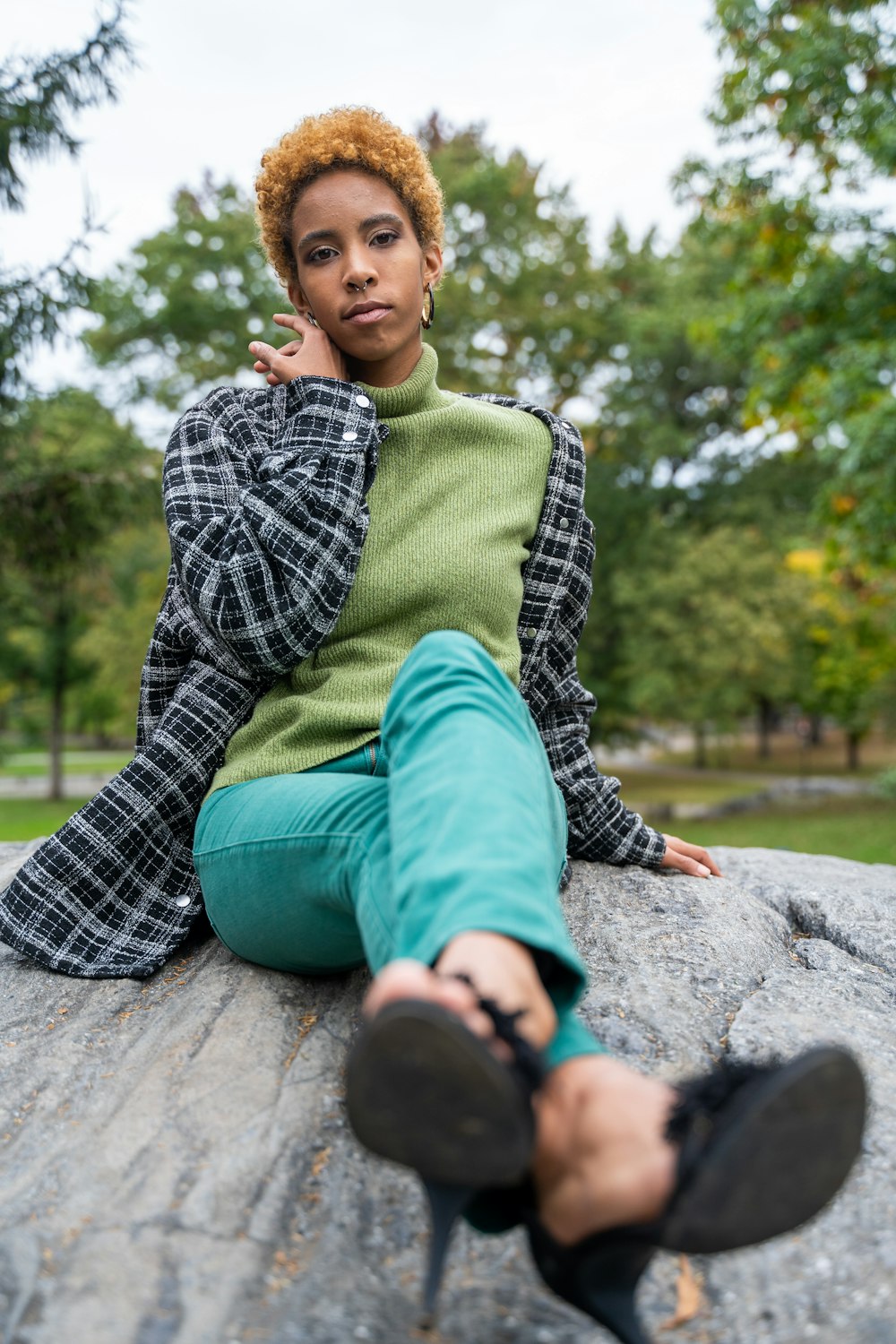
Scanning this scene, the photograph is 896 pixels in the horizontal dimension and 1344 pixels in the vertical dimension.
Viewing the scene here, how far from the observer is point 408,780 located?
4.75 feet

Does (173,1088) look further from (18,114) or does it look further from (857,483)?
(18,114)

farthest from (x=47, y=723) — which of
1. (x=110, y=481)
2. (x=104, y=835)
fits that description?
(x=104, y=835)

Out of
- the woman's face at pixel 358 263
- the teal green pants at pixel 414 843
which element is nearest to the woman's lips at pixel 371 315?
the woman's face at pixel 358 263

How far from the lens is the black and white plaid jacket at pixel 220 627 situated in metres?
2.08

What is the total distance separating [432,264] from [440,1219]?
7.23 feet

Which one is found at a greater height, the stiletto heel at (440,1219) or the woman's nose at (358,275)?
the woman's nose at (358,275)

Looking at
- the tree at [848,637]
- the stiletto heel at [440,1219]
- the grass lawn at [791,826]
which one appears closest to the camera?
the stiletto heel at [440,1219]

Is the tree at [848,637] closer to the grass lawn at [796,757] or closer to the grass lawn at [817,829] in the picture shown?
the grass lawn at [817,829]

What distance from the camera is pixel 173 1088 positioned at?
72.6 inches

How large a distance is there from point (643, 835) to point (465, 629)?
0.85 m

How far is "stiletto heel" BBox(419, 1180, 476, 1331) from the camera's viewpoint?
1151mm

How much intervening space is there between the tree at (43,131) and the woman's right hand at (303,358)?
233 inches

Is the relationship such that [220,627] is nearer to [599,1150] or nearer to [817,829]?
[599,1150]

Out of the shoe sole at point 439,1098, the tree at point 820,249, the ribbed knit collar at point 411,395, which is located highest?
the tree at point 820,249
